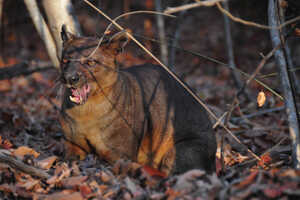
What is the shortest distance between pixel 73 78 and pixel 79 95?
0.86 ft

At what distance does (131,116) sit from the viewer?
13.6 feet

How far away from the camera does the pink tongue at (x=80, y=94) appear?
386 cm

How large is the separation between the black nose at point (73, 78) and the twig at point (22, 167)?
0.95 metres

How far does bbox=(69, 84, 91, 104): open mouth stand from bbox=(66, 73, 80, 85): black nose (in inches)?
5.8

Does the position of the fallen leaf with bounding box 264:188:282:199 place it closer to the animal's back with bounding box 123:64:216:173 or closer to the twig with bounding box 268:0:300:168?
the twig with bounding box 268:0:300:168

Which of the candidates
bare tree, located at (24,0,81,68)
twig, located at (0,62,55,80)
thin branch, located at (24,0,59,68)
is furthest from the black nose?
twig, located at (0,62,55,80)

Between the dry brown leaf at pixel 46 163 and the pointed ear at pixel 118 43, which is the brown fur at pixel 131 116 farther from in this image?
the dry brown leaf at pixel 46 163

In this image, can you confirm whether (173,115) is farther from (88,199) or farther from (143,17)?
(143,17)

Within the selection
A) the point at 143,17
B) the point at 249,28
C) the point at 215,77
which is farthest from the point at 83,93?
the point at 143,17

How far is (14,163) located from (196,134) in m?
2.18

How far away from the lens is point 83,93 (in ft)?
12.7

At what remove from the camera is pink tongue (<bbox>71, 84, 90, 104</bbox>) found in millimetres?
3858

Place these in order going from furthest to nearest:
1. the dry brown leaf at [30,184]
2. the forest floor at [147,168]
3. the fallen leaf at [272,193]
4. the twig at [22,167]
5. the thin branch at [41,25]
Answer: the thin branch at [41,25] < the twig at [22,167] < the dry brown leaf at [30,184] < the forest floor at [147,168] < the fallen leaf at [272,193]

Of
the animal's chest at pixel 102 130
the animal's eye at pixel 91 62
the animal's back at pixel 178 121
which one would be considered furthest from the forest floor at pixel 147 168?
the animal's eye at pixel 91 62
